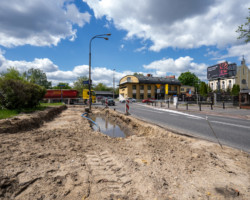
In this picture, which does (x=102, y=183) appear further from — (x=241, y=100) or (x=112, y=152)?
(x=241, y=100)

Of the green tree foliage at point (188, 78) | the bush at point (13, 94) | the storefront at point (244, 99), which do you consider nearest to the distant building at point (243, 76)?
the green tree foliage at point (188, 78)

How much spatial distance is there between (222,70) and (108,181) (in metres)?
36.4

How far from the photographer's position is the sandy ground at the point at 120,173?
211cm

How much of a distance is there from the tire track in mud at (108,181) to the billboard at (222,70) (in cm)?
3534

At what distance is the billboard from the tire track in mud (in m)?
35.3

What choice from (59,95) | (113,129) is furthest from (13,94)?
(59,95)

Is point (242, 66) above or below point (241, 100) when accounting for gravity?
above

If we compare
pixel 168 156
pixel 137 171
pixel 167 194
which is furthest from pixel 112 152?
pixel 167 194

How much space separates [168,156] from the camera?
343cm

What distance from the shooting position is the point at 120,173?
265 cm

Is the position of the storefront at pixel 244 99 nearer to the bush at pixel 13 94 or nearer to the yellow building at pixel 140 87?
the bush at pixel 13 94

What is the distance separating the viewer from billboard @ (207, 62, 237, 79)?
29.2m

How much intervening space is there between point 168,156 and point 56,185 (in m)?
2.50

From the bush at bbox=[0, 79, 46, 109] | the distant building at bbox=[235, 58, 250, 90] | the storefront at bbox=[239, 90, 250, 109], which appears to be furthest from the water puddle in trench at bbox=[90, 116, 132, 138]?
the distant building at bbox=[235, 58, 250, 90]
